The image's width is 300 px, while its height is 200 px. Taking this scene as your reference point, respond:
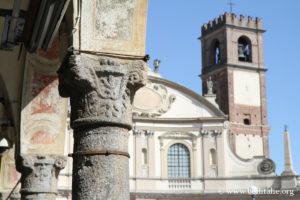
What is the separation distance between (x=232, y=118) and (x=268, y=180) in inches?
538

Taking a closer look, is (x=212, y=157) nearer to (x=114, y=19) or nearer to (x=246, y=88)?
(x=246, y=88)

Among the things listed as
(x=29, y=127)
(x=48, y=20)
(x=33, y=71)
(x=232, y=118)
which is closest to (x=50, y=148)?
(x=29, y=127)

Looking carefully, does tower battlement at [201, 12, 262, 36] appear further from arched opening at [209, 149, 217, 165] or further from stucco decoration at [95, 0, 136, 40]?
stucco decoration at [95, 0, 136, 40]

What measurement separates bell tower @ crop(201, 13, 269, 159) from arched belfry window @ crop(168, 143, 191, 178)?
36.0 ft

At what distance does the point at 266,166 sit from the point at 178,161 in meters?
4.96

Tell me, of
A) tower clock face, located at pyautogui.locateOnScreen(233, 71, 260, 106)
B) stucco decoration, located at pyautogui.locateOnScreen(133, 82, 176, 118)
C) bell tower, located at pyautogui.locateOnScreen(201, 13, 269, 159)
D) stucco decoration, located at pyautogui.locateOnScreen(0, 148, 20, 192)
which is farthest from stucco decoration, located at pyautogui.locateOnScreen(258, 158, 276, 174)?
stucco decoration, located at pyautogui.locateOnScreen(0, 148, 20, 192)

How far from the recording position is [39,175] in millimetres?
8531

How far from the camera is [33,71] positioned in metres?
8.65

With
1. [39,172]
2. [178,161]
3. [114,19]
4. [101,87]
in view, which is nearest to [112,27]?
[114,19]

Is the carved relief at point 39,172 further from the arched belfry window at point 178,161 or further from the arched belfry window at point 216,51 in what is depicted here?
the arched belfry window at point 216,51

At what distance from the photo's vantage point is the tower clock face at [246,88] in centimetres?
4750

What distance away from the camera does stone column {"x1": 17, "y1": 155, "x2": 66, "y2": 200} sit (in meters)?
8.40

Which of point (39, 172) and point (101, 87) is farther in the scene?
point (39, 172)

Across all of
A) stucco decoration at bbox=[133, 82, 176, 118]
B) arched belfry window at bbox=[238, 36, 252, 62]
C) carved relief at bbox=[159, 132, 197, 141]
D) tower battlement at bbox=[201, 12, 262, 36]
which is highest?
tower battlement at bbox=[201, 12, 262, 36]
